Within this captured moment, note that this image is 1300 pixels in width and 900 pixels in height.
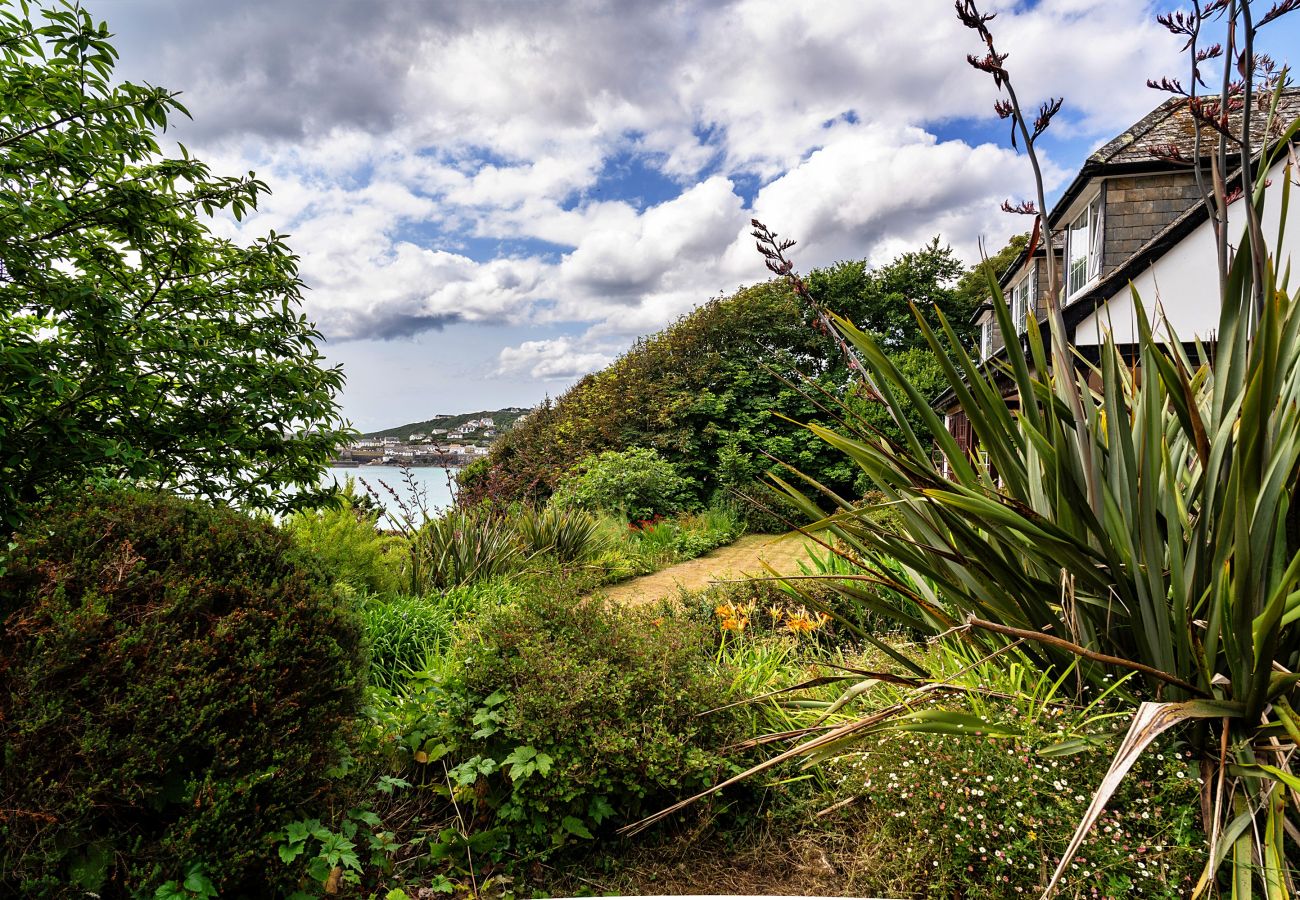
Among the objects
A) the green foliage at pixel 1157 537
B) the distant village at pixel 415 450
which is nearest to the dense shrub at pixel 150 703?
the green foliage at pixel 1157 537

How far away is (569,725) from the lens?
2.43m

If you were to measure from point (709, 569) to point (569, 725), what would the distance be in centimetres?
601

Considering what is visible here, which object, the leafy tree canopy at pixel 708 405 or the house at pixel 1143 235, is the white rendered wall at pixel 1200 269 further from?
the leafy tree canopy at pixel 708 405

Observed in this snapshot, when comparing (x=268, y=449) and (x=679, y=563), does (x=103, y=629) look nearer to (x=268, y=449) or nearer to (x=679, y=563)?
(x=268, y=449)

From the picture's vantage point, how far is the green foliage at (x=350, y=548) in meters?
5.13

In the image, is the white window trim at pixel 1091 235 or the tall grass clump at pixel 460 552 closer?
the tall grass clump at pixel 460 552

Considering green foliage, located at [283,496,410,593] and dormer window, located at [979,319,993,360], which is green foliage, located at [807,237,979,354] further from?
green foliage, located at [283,496,410,593]

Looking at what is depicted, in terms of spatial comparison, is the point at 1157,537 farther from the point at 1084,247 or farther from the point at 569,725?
the point at 1084,247

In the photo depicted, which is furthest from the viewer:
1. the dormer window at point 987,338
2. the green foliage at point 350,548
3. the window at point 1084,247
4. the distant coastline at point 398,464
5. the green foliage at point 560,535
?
the dormer window at point 987,338

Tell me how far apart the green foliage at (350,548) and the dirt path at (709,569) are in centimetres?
192

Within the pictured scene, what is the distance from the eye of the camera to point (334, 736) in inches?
90.3

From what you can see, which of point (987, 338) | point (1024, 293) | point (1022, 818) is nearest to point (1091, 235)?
point (1024, 293)

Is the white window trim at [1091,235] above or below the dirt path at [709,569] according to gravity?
above

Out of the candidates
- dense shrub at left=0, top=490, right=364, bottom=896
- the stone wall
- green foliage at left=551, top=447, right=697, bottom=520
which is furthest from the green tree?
the stone wall
